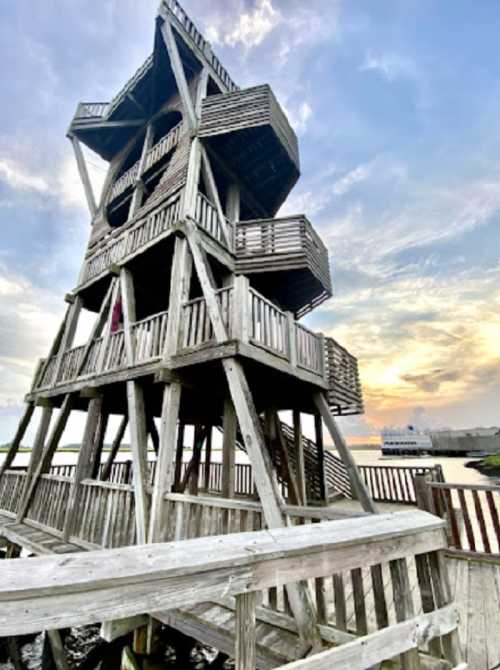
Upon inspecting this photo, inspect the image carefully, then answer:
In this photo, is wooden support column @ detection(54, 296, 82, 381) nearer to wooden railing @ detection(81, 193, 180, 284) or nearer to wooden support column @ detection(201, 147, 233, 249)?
wooden railing @ detection(81, 193, 180, 284)

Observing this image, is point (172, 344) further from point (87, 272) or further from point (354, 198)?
point (354, 198)

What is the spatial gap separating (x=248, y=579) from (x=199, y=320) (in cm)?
444

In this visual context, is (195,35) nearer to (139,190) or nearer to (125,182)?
(125,182)

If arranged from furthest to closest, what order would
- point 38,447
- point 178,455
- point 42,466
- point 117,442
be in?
point 117,442, point 178,455, point 38,447, point 42,466

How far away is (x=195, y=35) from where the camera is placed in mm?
9102

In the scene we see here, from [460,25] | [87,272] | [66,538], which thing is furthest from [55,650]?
[460,25]

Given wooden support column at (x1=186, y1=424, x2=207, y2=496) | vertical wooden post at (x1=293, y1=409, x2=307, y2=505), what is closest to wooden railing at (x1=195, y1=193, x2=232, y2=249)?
vertical wooden post at (x1=293, y1=409, x2=307, y2=505)

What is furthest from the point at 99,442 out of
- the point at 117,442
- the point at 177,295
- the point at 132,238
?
the point at 132,238

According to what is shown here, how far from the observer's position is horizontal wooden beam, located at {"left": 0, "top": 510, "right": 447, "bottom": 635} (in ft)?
2.79

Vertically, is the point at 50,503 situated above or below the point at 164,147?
below

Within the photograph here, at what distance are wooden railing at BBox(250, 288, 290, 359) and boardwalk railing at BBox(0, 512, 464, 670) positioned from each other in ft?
11.2

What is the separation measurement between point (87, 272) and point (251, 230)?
19.7ft

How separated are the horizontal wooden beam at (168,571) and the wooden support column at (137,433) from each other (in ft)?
13.7

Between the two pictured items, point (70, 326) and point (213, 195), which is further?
point (70, 326)
